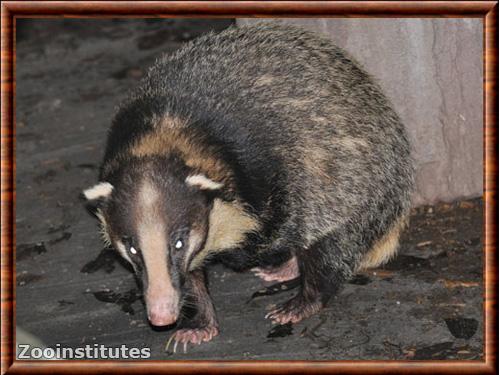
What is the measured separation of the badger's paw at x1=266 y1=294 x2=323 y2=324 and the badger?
0.04 feet

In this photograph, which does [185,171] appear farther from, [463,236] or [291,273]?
[463,236]

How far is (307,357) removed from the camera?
6.32m

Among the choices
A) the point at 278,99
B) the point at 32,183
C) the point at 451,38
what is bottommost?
the point at 32,183

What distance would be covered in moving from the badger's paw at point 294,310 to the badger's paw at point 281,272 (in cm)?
49

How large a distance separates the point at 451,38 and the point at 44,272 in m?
4.11

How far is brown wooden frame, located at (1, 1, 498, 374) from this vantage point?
6055 millimetres

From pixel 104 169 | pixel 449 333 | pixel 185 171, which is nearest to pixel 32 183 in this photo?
pixel 104 169

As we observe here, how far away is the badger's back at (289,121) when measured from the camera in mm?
6711

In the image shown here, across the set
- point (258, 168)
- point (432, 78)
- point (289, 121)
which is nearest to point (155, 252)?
point (258, 168)

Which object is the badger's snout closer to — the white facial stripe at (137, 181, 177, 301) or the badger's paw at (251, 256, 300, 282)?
the white facial stripe at (137, 181, 177, 301)

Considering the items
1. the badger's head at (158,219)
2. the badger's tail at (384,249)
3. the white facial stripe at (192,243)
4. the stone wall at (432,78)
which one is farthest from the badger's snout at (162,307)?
the stone wall at (432,78)

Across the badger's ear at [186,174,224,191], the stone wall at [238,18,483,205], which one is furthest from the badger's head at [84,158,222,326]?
the stone wall at [238,18,483,205]

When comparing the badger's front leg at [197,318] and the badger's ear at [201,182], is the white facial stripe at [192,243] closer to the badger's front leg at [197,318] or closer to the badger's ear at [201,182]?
the badger's ear at [201,182]

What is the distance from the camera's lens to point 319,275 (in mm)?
7055
